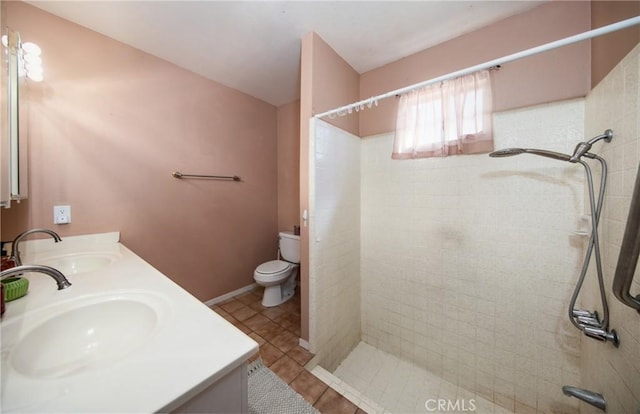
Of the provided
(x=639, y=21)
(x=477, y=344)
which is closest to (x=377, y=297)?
(x=477, y=344)

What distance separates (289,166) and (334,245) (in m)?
1.39

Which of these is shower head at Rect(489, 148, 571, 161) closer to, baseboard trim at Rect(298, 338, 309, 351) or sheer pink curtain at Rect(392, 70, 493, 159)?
sheer pink curtain at Rect(392, 70, 493, 159)

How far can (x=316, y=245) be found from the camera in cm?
152

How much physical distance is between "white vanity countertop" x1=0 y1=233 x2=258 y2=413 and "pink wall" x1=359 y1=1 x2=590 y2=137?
1.92 m

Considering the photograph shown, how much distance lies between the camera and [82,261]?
4.19 feet

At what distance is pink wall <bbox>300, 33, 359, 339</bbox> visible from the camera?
4.90ft

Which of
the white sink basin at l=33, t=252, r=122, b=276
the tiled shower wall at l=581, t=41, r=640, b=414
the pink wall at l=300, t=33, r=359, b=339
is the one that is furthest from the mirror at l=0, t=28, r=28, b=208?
the tiled shower wall at l=581, t=41, r=640, b=414

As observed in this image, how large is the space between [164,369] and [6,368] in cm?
34

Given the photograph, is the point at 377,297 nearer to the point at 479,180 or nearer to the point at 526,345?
the point at 526,345

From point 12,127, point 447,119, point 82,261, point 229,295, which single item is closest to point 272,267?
point 229,295

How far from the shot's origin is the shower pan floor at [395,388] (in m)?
1.33

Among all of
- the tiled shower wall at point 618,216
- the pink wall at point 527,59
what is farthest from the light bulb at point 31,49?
the tiled shower wall at point 618,216

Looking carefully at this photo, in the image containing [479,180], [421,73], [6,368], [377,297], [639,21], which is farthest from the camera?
[377,297]

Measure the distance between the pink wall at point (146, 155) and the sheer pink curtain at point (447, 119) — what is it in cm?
170
